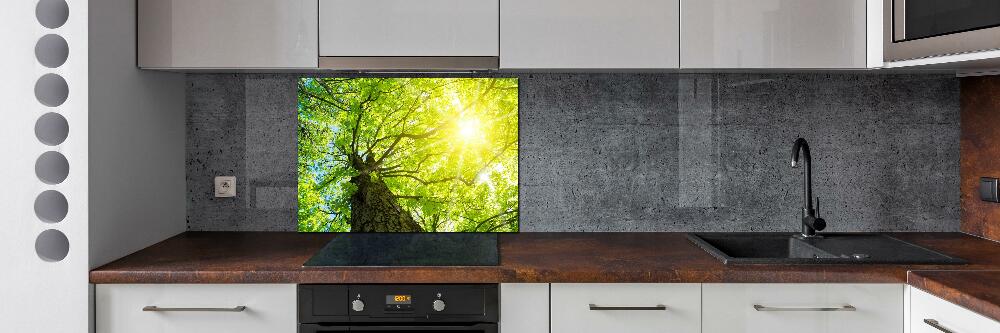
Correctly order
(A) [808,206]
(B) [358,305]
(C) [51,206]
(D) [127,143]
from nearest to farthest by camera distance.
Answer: (B) [358,305] → (C) [51,206] → (D) [127,143] → (A) [808,206]

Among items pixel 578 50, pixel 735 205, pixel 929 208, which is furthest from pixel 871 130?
pixel 578 50

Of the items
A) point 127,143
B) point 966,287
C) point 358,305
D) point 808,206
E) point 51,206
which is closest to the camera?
point 966,287

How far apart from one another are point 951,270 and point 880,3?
788 millimetres

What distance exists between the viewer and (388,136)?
8.20 feet

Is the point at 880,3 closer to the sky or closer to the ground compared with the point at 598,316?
closer to the sky

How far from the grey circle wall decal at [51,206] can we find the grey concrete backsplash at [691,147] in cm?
58

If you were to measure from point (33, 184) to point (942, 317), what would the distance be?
231cm

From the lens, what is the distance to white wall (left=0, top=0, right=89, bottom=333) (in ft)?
6.04

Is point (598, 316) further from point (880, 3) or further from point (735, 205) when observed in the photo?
point (880, 3)

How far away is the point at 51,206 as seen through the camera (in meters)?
1.93

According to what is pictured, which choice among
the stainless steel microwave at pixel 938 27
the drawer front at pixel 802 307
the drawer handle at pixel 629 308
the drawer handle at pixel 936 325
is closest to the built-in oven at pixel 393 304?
the drawer handle at pixel 629 308

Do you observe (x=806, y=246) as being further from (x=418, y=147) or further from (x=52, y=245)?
(x=52, y=245)

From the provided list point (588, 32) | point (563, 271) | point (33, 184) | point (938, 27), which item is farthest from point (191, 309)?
point (938, 27)

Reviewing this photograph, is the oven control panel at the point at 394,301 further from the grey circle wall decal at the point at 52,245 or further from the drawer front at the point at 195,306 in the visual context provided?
the grey circle wall decal at the point at 52,245
